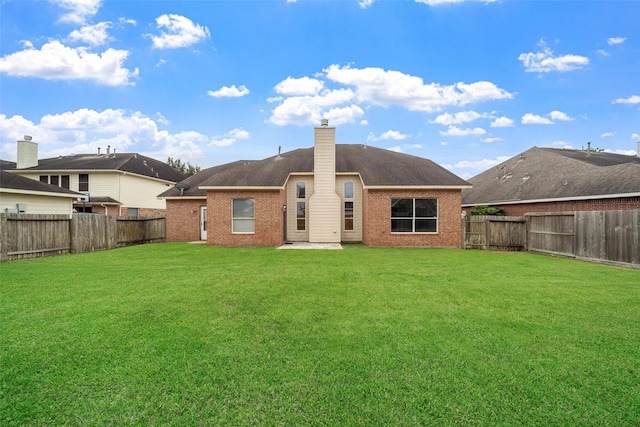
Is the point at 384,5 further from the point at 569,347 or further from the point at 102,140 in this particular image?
the point at 102,140

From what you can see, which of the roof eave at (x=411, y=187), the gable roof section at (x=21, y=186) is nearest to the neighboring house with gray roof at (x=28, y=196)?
the gable roof section at (x=21, y=186)

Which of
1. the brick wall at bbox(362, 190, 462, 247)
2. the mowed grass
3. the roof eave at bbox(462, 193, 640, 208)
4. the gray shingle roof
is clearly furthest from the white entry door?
the roof eave at bbox(462, 193, 640, 208)

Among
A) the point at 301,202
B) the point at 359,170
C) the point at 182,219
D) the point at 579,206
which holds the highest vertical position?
the point at 359,170

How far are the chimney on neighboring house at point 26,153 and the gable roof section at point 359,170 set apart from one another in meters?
19.1

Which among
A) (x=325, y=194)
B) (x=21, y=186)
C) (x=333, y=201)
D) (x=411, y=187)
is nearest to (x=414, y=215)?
(x=411, y=187)

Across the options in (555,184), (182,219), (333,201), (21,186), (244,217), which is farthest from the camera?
(182,219)

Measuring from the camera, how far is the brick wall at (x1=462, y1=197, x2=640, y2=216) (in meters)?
14.4

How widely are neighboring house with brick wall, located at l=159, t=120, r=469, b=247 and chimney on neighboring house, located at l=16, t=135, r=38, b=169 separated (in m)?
17.7

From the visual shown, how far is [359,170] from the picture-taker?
17.6 metres

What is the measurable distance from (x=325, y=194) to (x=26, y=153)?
26012 mm

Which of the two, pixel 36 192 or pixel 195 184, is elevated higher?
pixel 195 184

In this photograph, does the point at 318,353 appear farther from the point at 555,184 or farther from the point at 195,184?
the point at 555,184

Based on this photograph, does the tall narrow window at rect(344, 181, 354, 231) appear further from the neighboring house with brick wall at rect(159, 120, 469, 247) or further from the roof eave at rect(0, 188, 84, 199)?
the roof eave at rect(0, 188, 84, 199)

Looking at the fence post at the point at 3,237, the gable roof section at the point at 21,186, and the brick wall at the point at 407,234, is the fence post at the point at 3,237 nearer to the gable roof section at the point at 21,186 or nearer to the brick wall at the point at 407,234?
the gable roof section at the point at 21,186
